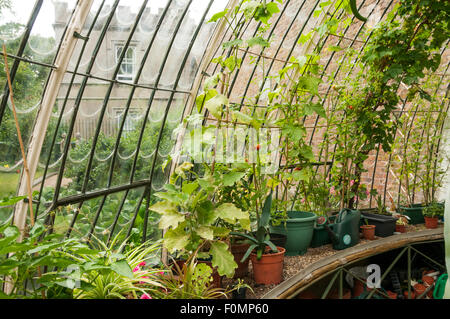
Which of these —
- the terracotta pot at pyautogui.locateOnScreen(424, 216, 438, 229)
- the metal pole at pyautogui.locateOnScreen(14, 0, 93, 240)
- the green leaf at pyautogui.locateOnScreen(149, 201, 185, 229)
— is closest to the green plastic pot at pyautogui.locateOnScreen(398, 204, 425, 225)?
the terracotta pot at pyautogui.locateOnScreen(424, 216, 438, 229)

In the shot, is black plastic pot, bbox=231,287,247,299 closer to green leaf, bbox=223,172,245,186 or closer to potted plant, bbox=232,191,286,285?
potted plant, bbox=232,191,286,285

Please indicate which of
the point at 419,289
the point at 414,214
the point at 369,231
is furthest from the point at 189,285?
the point at 414,214

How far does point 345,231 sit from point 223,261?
1.90 meters

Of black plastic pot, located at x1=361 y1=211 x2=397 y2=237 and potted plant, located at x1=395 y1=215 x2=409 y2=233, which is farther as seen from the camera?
potted plant, located at x1=395 y1=215 x2=409 y2=233

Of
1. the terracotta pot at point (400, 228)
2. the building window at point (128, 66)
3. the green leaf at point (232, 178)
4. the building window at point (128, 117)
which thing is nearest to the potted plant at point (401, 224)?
the terracotta pot at point (400, 228)

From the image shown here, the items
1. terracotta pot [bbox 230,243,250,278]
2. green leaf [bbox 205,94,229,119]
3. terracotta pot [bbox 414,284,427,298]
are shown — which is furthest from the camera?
terracotta pot [bbox 414,284,427,298]

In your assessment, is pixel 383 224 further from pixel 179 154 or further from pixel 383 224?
pixel 179 154

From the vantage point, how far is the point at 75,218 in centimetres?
314

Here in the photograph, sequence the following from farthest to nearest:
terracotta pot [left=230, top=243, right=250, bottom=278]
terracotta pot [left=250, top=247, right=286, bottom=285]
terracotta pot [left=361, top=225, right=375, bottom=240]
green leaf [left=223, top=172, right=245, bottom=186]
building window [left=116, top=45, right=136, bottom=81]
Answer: terracotta pot [left=361, top=225, right=375, bottom=240] < building window [left=116, top=45, right=136, bottom=81] < terracotta pot [left=230, top=243, right=250, bottom=278] < terracotta pot [left=250, top=247, right=286, bottom=285] < green leaf [left=223, top=172, right=245, bottom=186]

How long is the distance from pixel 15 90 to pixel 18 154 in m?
0.52

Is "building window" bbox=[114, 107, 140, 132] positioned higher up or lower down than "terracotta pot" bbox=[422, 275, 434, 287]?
higher up

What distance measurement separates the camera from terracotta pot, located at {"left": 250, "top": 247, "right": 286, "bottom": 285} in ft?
8.71

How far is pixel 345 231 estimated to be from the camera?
3533mm

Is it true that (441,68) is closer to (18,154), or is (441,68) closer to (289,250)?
(289,250)
